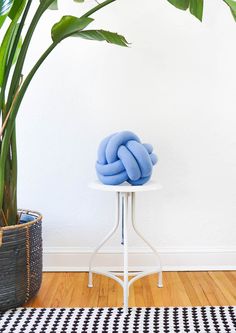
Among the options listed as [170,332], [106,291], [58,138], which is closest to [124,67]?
[58,138]

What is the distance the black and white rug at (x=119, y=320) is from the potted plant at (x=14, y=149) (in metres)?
0.10

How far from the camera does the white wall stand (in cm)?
210

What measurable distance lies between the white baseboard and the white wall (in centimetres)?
1

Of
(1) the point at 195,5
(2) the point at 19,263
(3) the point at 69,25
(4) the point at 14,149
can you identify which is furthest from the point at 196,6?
(2) the point at 19,263

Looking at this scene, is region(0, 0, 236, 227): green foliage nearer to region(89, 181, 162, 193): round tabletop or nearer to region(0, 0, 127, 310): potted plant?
region(0, 0, 127, 310): potted plant

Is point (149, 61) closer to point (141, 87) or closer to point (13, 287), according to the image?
point (141, 87)

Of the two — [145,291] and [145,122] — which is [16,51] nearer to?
[145,122]

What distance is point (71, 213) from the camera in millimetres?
2176

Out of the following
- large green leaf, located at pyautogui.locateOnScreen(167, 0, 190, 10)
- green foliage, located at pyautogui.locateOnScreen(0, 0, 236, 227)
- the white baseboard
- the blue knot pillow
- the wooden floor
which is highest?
large green leaf, located at pyautogui.locateOnScreen(167, 0, 190, 10)

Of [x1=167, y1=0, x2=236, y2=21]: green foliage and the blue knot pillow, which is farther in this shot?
the blue knot pillow

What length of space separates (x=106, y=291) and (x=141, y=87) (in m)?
0.99

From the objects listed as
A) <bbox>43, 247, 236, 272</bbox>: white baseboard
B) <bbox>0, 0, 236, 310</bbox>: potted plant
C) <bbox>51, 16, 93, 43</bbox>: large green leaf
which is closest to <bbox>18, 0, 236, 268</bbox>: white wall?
<bbox>43, 247, 236, 272</bbox>: white baseboard

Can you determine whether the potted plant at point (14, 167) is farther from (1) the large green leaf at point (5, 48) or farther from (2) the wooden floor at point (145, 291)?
(2) the wooden floor at point (145, 291)

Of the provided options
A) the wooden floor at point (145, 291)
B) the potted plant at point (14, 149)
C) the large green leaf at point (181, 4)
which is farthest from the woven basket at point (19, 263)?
the large green leaf at point (181, 4)
